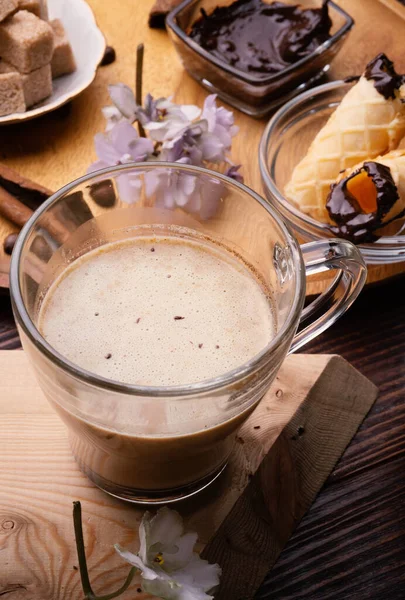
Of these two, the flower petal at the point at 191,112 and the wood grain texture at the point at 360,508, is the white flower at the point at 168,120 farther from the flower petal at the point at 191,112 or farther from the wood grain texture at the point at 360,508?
the wood grain texture at the point at 360,508

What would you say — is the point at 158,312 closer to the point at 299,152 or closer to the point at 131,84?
the point at 299,152

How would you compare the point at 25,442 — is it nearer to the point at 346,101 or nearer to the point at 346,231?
the point at 346,231

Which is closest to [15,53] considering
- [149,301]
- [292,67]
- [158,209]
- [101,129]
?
[101,129]

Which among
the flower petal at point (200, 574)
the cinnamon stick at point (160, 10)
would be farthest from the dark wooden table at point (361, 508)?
the cinnamon stick at point (160, 10)

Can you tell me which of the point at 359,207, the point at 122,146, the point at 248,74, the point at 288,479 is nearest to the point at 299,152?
the point at 248,74

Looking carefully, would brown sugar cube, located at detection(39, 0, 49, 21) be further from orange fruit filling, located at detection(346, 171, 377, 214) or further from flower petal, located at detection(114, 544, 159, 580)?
flower petal, located at detection(114, 544, 159, 580)

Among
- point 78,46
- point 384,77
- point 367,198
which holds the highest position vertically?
point 384,77
